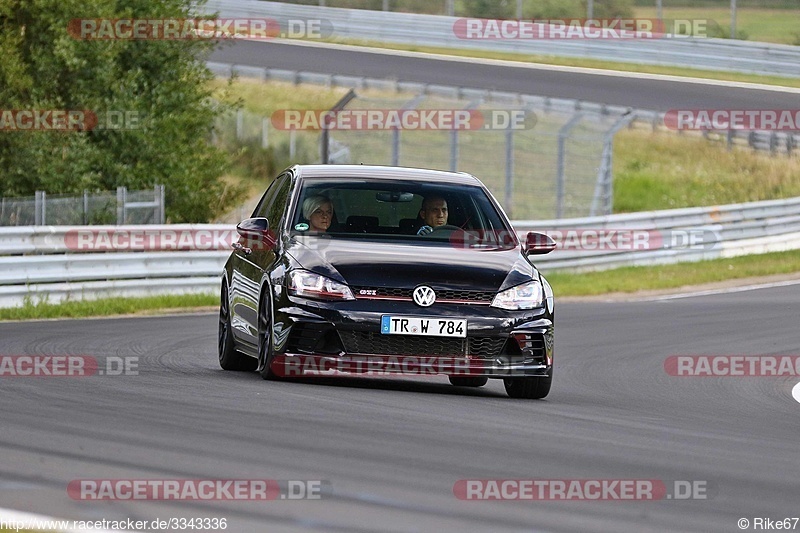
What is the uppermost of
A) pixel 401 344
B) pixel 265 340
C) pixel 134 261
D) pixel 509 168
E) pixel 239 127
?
pixel 401 344

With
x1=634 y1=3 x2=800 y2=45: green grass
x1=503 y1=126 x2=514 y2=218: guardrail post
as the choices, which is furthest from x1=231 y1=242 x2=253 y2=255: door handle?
x1=634 y1=3 x2=800 y2=45: green grass

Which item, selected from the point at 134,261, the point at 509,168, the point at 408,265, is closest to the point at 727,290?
the point at 509,168

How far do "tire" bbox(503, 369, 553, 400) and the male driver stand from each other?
3.98 ft

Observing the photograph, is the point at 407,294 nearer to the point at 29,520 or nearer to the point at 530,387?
the point at 530,387

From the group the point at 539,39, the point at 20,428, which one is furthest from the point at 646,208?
the point at 20,428

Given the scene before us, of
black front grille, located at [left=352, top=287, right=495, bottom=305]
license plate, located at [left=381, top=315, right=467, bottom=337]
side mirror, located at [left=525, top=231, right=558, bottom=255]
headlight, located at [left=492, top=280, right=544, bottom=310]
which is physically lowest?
license plate, located at [left=381, top=315, right=467, bottom=337]

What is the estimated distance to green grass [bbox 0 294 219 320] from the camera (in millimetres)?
17688

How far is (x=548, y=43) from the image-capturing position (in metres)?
44.8

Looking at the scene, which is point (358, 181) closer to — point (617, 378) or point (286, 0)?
→ point (617, 378)

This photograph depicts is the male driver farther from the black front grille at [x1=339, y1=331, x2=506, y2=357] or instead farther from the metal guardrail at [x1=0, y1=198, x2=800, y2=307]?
the metal guardrail at [x1=0, y1=198, x2=800, y2=307]

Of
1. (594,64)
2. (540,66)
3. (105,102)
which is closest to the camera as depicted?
(105,102)

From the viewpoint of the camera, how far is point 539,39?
44938 mm

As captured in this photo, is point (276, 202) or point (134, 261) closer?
point (276, 202)

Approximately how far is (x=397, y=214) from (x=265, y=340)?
1.29 m
